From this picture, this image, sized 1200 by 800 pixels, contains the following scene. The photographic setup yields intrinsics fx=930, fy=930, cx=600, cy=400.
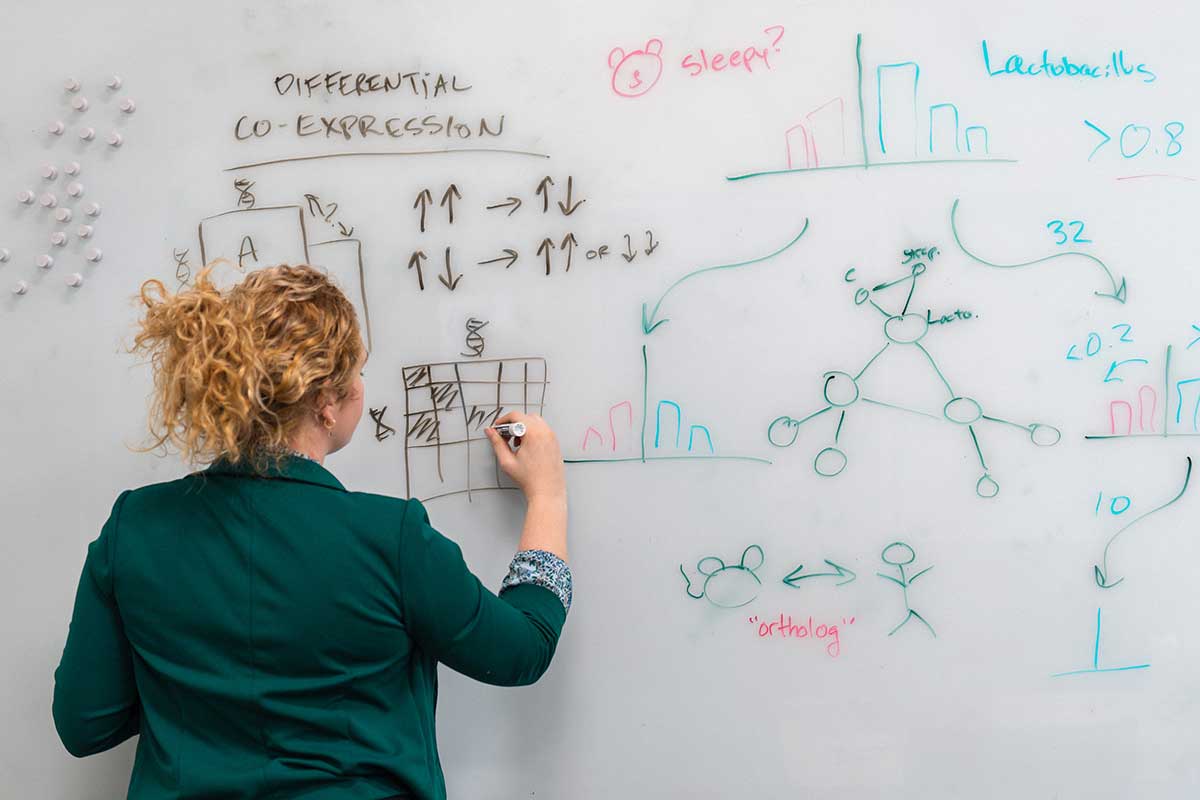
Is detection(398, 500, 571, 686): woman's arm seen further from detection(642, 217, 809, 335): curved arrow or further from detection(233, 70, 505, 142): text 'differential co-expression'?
detection(233, 70, 505, 142): text 'differential co-expression'

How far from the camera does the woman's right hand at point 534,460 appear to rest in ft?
3.21

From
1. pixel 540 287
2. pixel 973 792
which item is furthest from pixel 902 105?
pixel 973 792

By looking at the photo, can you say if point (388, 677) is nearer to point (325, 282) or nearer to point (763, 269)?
point (325, 282)

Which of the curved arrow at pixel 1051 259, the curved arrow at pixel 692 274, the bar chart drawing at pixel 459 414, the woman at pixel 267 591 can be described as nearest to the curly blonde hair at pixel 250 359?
the woman at pixel 267 591

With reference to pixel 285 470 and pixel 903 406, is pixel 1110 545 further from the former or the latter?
pixel 285 470

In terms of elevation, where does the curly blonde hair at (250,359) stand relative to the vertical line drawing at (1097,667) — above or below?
above

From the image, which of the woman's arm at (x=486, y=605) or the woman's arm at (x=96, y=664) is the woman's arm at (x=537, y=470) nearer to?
the woman's arm at (x=486, y=605)

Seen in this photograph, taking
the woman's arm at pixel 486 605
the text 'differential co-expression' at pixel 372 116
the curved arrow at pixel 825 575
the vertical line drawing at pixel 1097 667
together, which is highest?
the text 'differential co-expression' at pixel 372 116

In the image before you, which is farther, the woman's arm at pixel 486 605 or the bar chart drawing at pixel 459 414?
the bar chart drawing at pixel 459 414

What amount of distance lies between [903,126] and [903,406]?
0.30m

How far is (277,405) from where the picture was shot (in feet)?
2.45

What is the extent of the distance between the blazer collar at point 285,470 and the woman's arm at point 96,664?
0.33 ft

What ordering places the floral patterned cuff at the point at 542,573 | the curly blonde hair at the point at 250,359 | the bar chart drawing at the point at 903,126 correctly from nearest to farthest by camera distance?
1. the curly blonde hair at the point at 250,359
2. the floral patterned cuff at the point at 542,573
3. the bar chart drawing at the point at 903,126

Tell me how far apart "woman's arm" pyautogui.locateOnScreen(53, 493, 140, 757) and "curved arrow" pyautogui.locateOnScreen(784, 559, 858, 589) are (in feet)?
2.15
